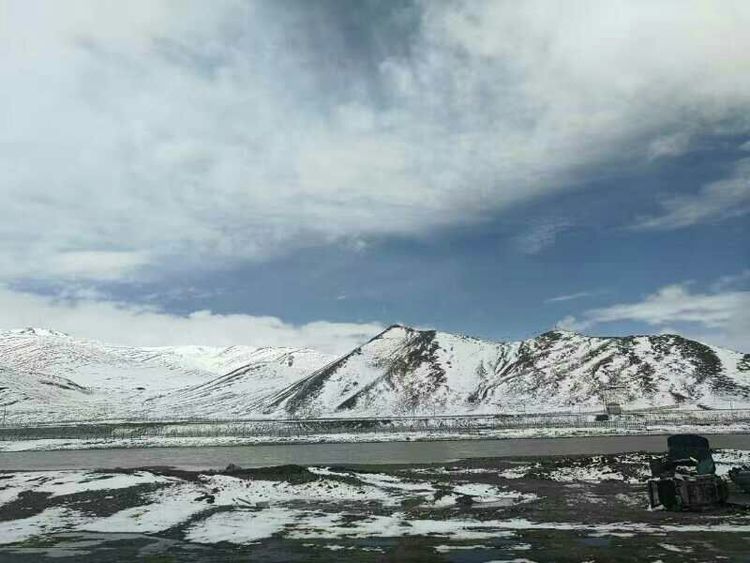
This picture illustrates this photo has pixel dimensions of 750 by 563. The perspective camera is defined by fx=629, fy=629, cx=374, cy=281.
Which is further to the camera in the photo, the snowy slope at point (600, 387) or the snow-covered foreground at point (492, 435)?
the snowy slope at point (600, 387)

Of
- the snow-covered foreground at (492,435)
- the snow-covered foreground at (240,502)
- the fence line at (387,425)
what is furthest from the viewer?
the fence line at (387,425)

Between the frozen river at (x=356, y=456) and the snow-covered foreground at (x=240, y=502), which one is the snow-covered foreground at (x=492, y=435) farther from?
the snow-covered foreground at (x=240, y=502)

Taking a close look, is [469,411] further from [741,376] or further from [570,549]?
[570,549]

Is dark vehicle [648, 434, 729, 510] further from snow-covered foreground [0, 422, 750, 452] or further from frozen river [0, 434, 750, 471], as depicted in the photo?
snow-covered foreground [0, 422, 750, 452]

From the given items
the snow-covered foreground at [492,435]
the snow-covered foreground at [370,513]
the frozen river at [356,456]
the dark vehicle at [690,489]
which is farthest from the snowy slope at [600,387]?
the dark vehicle at [690,489]

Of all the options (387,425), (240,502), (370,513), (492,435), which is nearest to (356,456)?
(240,502)

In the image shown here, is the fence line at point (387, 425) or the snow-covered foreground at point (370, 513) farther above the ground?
the fence line at point (387, 425)

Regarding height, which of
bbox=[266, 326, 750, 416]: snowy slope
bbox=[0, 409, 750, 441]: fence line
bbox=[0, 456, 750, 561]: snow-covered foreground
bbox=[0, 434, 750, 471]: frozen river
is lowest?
bbox=[0, 456, 750, 561]: snow-covered foreground

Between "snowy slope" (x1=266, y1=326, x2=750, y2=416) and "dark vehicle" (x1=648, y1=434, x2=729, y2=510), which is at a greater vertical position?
"snowy slope" (x1=266, y1=326, x2=750, y2=416)

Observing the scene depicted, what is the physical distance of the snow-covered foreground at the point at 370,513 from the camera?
19.2 m

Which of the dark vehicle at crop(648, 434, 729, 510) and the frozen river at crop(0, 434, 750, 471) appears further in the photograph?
the frozen river at crop(0, 434, 750, 471)

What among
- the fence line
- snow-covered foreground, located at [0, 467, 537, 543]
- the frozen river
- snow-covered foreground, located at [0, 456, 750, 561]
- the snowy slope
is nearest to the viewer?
snow-covered foreground, located at [0, 456, 750, 561]

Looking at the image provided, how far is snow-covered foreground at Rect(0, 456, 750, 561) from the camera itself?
19203mm

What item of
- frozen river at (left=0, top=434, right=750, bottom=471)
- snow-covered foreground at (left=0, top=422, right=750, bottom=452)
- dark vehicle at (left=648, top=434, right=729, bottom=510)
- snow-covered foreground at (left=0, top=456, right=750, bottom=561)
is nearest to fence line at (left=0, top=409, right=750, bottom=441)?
snow-covered foreground at (left=0, top=422, right=750, bottom=452)
